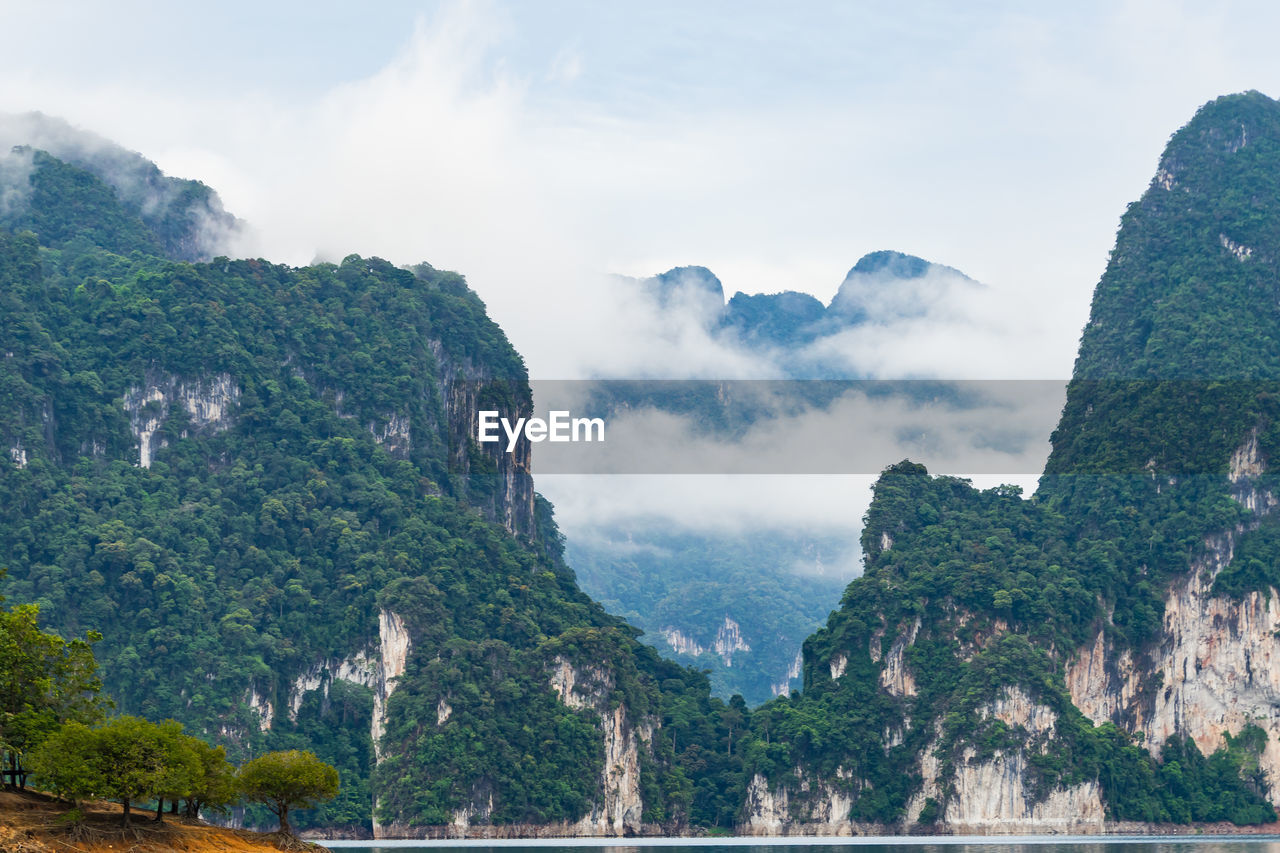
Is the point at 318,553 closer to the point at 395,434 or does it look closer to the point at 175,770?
the point at 395,434

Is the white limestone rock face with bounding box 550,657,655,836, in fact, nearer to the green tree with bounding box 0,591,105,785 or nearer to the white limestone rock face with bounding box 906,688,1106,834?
the white limestone rock face with bounding box 906,688,1106,834

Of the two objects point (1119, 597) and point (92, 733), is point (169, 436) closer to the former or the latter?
point (1119, 597)

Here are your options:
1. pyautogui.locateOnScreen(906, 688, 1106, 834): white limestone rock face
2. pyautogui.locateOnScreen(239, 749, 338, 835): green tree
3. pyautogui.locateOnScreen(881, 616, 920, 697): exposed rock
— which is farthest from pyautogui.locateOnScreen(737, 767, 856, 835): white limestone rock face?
pyautogui.locateOnScreen(239, 749, 338, 835): green tree

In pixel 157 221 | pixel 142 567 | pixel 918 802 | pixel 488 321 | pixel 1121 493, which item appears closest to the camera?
pixel 142 567

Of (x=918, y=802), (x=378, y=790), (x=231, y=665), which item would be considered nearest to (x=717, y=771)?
(x=918, y=802)

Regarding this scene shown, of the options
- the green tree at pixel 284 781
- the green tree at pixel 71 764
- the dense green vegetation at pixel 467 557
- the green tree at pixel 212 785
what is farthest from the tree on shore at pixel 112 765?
the dense green vegetation at pixel 467 557

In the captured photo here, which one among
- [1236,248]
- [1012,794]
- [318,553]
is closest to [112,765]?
[318,553]
